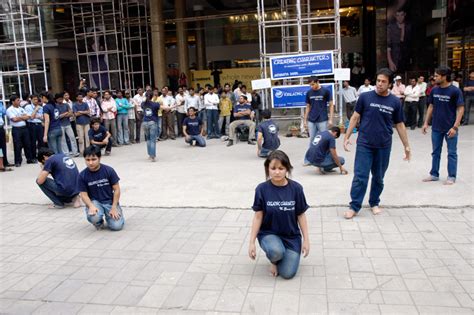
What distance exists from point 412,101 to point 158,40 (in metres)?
11.1

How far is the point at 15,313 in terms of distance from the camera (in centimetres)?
360

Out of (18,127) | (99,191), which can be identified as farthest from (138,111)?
(99,191)

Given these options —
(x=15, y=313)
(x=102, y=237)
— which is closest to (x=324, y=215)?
(x=102, y=237)

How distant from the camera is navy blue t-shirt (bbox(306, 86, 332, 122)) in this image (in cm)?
859

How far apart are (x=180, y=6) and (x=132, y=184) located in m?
15.3

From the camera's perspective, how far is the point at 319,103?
8594 millimetres

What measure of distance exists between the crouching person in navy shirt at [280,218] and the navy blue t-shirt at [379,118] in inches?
69.1

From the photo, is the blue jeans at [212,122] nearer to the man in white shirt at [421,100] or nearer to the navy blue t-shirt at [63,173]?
the man in white shirt at [421,100]

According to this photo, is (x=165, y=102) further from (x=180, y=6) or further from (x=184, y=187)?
(x=180, y=6)

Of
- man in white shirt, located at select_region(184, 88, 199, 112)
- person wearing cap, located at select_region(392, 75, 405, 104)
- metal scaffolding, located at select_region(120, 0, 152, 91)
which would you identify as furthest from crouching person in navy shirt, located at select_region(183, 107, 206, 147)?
metal scaffolding, located at select_region(120, 0, 152, 91)

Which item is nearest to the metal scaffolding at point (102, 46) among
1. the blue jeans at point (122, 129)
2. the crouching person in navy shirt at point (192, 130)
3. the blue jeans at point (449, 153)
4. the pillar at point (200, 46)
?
the pillar at point (200, 46)

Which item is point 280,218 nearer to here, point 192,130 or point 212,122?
point 192,130

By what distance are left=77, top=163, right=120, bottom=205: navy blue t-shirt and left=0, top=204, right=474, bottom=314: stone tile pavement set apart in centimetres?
47

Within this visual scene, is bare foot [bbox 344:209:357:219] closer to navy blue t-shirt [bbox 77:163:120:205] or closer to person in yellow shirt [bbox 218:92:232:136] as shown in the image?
navy blue t-shirt [bbox 77:163:120:205]
